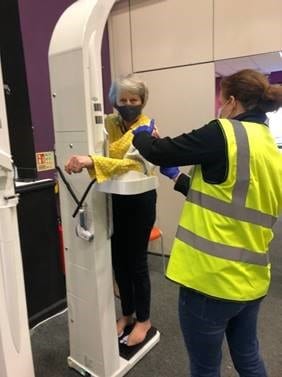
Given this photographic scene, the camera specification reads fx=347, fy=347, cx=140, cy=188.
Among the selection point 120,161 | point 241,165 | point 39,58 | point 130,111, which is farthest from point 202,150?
point 39,58

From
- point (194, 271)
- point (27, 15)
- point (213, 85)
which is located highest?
point (27, 15)

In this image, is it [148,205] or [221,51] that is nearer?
[148,205]

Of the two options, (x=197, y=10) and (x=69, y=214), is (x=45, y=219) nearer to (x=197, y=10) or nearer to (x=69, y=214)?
(x=69, y=214)

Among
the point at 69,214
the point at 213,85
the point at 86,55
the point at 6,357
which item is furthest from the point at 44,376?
the point at 213,85

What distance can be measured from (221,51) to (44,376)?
258cm

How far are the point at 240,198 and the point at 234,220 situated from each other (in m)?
0.07

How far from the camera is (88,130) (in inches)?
58.0

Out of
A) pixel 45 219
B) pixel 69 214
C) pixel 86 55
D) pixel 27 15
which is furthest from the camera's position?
pixel 27 15

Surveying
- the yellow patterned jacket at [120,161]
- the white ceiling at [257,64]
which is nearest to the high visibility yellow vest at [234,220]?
the yellow patterned jacket at [120,161]

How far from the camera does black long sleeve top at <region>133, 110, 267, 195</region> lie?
103cm

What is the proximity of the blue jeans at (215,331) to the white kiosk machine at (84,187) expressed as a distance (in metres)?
0.53

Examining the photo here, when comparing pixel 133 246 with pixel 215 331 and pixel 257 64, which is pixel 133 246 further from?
pixel 257 64

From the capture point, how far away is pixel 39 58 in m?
2.66

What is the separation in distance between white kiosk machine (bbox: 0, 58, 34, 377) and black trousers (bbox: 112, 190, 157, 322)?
642 mm
